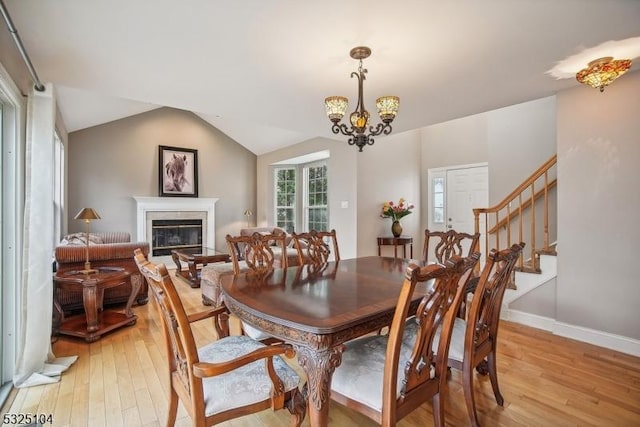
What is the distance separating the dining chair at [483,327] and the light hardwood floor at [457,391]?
0.22m

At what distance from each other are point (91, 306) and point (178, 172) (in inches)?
167

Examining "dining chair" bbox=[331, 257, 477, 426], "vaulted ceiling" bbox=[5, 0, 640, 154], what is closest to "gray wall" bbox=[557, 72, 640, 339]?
"vaulted ceiling" bbox=[5, 0, 640, 154]

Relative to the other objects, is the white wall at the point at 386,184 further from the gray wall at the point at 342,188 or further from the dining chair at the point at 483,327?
the dining chair at the point at 483,327

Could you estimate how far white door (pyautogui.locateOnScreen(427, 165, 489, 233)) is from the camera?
5359 mm

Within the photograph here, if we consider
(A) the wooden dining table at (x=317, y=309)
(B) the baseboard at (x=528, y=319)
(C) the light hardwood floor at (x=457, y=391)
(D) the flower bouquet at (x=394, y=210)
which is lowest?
(C) the light hardwood floor at (x=457, y=391)

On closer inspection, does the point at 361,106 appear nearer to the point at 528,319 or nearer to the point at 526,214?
the point at 528,319

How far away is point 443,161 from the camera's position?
577cm

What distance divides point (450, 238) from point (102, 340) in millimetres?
3310

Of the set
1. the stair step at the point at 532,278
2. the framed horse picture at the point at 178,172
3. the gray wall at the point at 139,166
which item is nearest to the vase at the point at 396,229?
the stair step at the point at 532,278

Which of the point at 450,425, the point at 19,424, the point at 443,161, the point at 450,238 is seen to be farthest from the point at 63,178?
the point at 443,161

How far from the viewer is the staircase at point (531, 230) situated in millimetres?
3154

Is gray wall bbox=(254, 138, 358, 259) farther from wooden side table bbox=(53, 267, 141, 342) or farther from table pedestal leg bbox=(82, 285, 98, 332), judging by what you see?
table pedestal leg bbox=(82, 285, 98, 332)

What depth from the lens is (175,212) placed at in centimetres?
654

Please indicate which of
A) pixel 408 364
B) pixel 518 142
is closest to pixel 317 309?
pixel 408 364
